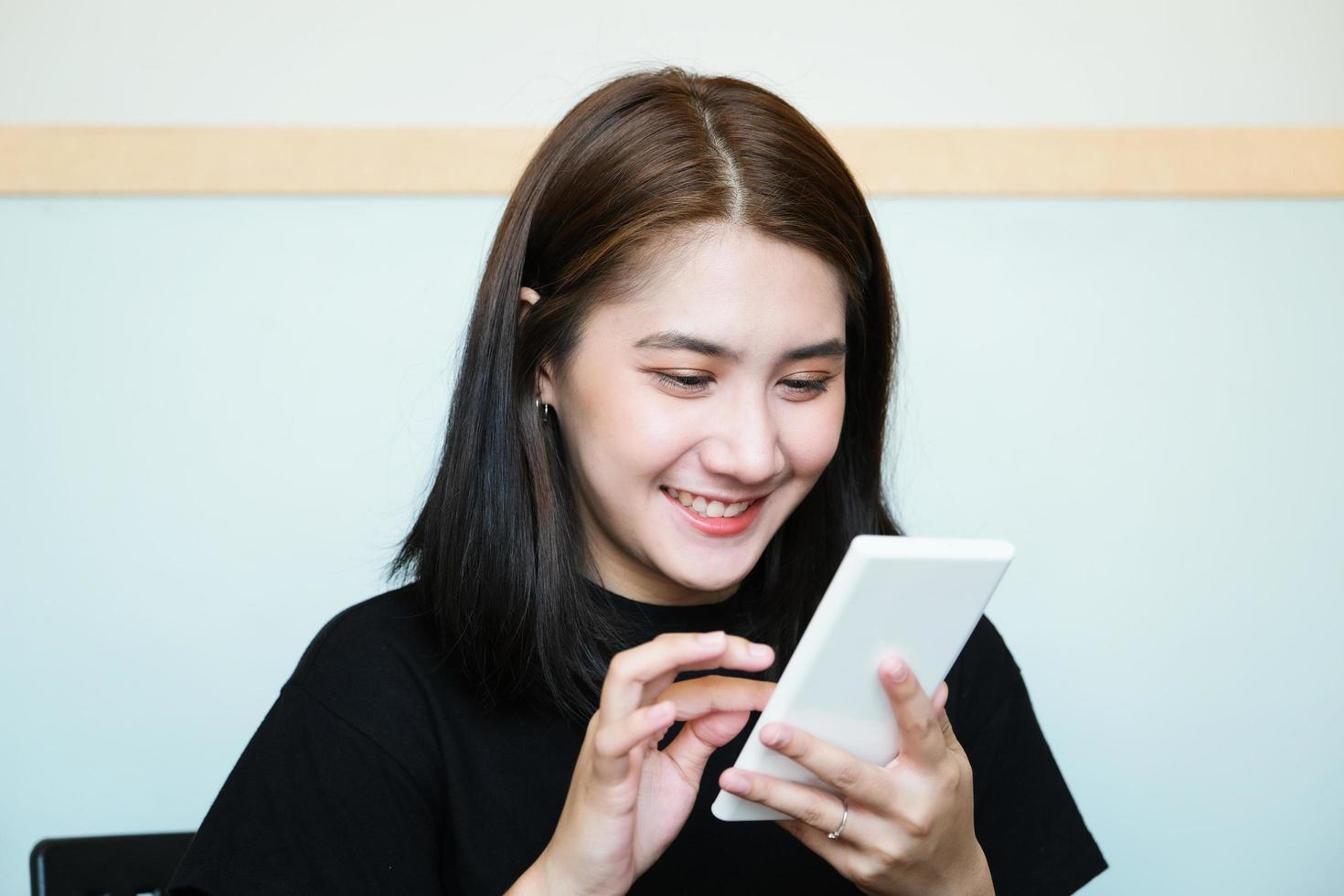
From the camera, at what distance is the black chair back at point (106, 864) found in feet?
4.57

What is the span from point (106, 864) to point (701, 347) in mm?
829

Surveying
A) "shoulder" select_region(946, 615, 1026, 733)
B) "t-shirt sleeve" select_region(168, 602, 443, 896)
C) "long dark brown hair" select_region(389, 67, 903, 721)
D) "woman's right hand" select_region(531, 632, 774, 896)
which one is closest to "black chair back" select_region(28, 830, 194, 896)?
"t-shirt sleeve" select_region(168, 602, 443, 896)

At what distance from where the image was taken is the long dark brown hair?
1.25 metres

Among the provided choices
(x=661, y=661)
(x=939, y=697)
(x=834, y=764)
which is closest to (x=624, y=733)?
(x=661, y=661)

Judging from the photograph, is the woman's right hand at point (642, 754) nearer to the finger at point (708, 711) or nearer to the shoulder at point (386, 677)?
the finger at point (708, 711)

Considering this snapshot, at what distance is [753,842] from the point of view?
1.33 metres

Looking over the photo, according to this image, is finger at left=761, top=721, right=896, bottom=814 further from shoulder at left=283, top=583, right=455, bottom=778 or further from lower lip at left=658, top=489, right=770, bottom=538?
shoulder at left=283, top=583, right=455, bottom=778

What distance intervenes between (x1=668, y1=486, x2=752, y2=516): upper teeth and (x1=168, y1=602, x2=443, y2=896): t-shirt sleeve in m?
0.31

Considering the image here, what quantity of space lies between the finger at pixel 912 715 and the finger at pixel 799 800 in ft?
0.21

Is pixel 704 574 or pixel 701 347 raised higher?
pixel 701 347

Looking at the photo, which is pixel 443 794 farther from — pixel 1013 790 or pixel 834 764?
pixel 1013 790

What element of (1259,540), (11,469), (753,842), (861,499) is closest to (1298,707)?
(1259,540)

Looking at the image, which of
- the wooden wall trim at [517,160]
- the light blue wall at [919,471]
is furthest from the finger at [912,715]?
the wooden wall trim at [517,160]

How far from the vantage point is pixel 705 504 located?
125 centimetres
